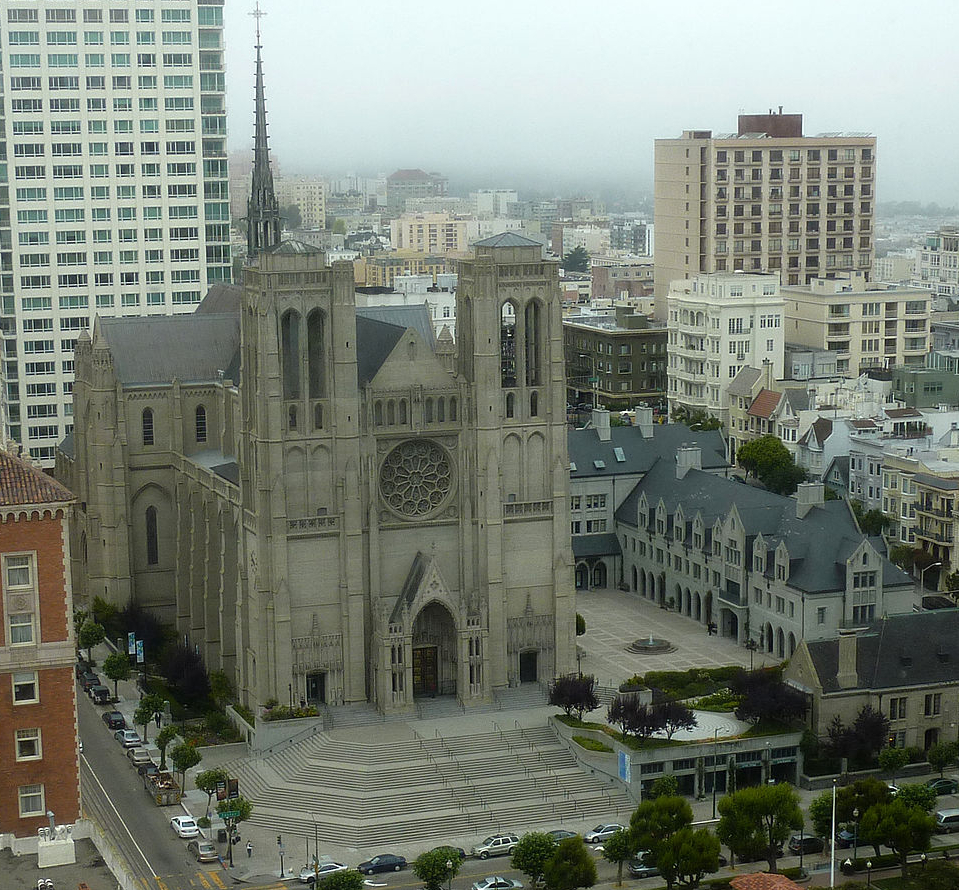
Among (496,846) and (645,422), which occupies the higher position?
(645,422)

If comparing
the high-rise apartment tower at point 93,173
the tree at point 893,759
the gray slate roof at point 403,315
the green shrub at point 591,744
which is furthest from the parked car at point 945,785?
the high-rise apartment tower at point 93,173

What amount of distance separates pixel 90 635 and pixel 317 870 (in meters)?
34.0

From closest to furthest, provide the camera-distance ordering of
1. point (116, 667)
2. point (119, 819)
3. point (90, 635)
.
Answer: point (119, 819) < point (116, 667) < point (90, 635)

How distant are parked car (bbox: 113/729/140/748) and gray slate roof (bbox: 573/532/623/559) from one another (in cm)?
3833

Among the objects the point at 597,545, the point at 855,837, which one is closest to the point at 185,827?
the point at 855,837

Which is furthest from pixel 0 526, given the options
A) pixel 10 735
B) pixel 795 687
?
pixel 795 687

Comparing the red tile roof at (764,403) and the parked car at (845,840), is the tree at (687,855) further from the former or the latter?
the red tile roof at (764,403)

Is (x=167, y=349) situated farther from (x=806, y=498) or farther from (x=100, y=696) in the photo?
(x=806, y=498)

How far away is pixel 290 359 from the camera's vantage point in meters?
93.1

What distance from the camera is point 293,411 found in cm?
9262

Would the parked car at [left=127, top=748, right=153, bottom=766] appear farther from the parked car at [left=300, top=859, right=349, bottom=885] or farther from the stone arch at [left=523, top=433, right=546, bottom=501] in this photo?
the stone arch at [left=523, top=433, right=546, bottom=501]

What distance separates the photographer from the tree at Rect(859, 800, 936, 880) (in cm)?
7475

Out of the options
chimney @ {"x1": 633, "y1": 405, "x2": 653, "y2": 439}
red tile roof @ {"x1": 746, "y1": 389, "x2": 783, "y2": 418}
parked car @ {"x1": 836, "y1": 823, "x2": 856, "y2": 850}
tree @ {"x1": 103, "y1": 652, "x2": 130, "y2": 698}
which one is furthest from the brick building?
red tile roof @ {"x1": 746, "y1": 389, "x2": 783, "y2": 418}

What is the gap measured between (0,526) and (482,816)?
2940cm
